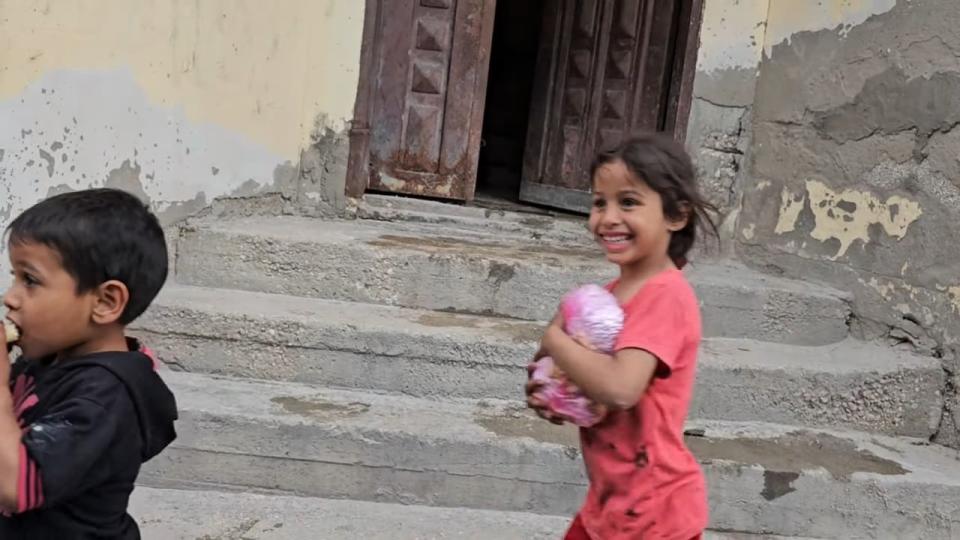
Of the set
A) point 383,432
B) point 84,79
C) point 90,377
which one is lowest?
point 383,432

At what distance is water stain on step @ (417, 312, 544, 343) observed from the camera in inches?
152

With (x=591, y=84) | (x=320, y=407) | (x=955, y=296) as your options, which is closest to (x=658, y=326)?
(x=320, y=407)

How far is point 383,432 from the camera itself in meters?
3.31

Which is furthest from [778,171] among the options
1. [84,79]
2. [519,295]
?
[84,79]

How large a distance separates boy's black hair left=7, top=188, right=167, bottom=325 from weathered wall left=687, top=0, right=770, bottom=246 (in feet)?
12.6

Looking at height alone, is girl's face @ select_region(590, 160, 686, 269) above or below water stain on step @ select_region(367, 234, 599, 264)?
above

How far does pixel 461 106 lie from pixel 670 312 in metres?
3.96

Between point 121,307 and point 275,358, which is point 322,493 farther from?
point 121,307

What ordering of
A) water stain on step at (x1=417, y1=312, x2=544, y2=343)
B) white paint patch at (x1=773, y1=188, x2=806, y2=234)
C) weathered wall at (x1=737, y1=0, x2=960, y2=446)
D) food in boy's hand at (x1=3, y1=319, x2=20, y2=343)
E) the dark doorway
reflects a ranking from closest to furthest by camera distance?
food in boy's hand at (x1=3, y1=319, x2=20, y2=343), water stain on step at (x1=417, y1=312, x2=544, y2=343), weathered wall at (x1=737, y1=0, x2=960, y2=446), white paint patch at (x1=773, y1=188, x2=806, y2=234), the dark doorway

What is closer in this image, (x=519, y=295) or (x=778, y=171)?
(x=519, y=295)

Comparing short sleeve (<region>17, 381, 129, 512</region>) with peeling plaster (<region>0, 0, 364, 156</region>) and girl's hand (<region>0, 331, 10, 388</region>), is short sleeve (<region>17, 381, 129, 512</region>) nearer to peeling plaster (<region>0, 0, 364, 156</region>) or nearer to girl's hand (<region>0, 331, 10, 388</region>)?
girl's hand (<region>0, 331, 10, 388</region>)

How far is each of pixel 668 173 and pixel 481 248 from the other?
2.70 m

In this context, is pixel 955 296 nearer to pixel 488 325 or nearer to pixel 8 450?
pixel 488 325

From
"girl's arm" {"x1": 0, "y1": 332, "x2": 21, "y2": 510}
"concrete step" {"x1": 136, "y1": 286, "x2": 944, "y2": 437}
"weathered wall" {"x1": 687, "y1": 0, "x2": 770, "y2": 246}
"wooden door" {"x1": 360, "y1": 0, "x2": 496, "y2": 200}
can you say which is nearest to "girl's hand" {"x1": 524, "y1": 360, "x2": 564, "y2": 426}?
"girl's arm" {"x1": 0, "y1": 332, "x2": 21, "y2": 510}
